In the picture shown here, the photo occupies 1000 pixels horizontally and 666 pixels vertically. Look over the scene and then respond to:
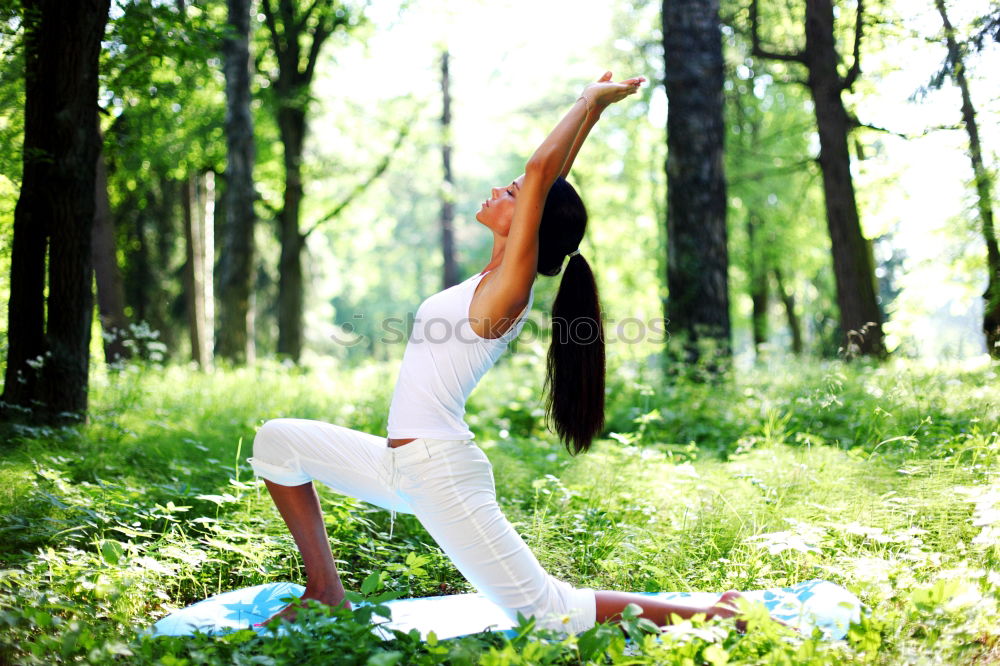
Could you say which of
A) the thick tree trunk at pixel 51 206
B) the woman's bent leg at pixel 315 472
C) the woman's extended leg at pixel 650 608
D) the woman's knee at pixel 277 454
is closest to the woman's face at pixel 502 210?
the woman's bent leg at pixel 315 472

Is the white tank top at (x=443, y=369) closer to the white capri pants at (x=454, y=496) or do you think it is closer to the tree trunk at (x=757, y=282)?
the white capri pants at (x=454, y=496)

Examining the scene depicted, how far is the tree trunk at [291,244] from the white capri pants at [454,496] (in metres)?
12.1

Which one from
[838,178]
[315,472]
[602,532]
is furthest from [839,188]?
[315,472]

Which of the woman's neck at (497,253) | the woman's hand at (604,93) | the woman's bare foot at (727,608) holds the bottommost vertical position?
the woman's bare foot at (727,608)

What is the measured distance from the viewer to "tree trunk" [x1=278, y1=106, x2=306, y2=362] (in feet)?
50.2

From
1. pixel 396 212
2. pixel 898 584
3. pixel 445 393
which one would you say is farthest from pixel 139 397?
pixel 396 212

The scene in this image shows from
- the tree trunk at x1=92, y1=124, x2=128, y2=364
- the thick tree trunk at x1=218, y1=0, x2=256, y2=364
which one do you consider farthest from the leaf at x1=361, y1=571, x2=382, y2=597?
the thick tree trunk at x1=218, y1=0, x2=256, y2=364

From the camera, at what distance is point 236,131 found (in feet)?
40.9

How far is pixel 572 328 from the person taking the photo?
3350mm

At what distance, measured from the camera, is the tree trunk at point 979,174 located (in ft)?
20.0

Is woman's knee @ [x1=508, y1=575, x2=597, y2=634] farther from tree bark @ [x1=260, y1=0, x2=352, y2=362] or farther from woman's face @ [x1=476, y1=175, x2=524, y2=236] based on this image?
tree bark @ [x1=260, y1=0, x2=352, y2=362]

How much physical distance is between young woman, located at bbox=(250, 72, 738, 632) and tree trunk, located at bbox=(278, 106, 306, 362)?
12.1 meters

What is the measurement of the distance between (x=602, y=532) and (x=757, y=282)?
19.5 m

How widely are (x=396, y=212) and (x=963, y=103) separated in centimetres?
3966
